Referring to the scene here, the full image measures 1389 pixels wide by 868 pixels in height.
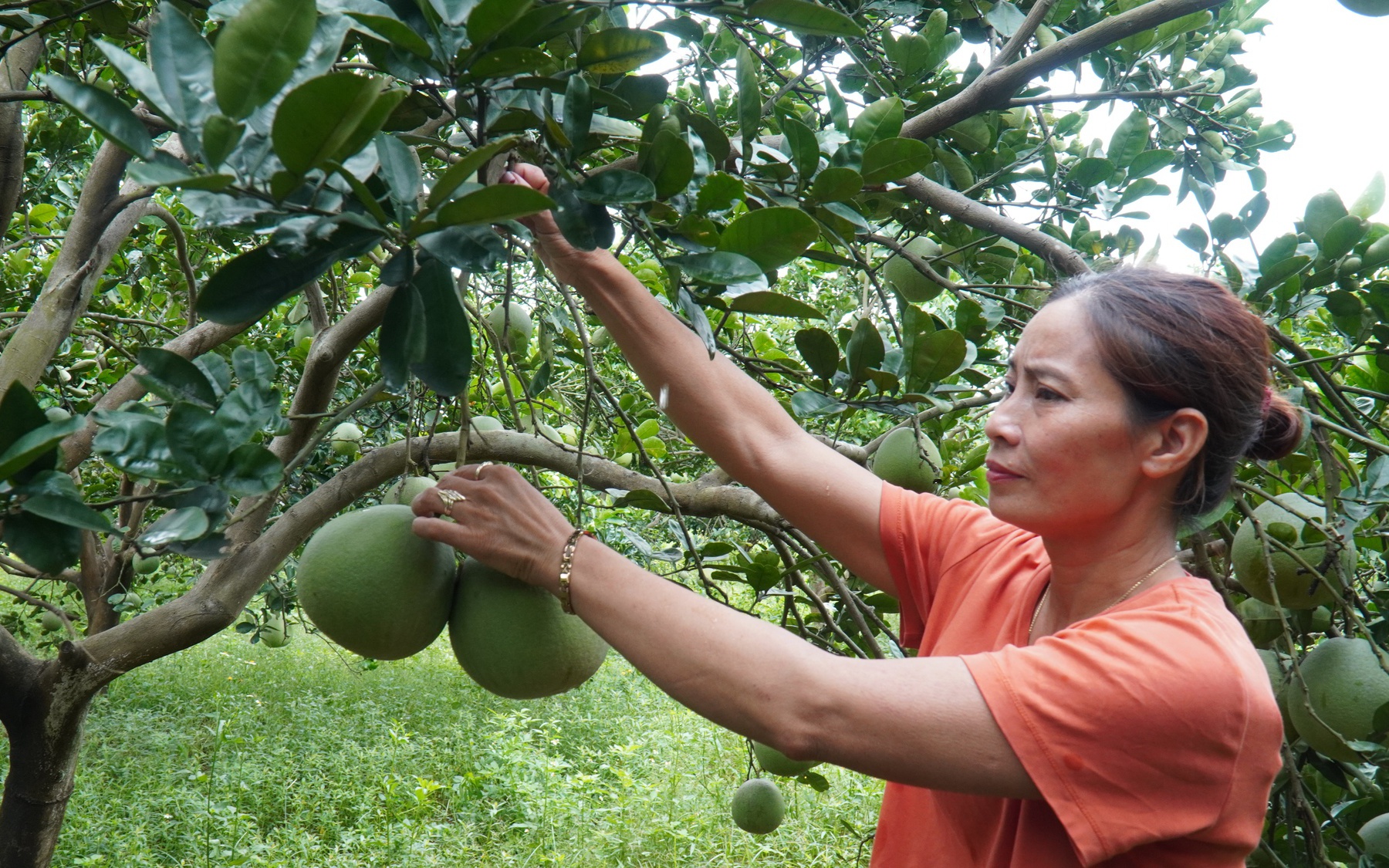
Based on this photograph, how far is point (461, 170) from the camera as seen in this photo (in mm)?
706

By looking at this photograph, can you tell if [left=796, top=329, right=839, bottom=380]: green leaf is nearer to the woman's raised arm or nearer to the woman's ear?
the woman's raised arm

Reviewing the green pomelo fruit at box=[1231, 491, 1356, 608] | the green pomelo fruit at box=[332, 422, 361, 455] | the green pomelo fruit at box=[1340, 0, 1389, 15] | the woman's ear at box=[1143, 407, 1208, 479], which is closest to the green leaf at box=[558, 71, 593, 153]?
the woman's ear at box=[1143, 407, 1208, 479]

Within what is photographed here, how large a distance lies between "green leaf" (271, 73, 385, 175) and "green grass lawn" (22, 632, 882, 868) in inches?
146

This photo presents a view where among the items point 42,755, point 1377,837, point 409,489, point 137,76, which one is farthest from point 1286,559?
point 42,755

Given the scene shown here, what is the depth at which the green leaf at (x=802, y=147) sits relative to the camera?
1.20 meters

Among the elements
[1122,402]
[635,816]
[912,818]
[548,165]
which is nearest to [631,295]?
[548,165]

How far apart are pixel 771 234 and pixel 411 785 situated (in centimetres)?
464

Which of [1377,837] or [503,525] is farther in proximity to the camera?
[1377,837]

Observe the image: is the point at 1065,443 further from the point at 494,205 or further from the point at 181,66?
the point at 181,66

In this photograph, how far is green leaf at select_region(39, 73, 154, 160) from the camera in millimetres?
680

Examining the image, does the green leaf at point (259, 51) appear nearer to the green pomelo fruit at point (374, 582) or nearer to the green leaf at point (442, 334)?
the green leaf at point (442, 334)

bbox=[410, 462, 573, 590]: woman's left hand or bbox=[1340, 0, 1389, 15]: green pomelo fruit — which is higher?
bbox=[1340, 0, 1389, 15]: green pomelo fruit

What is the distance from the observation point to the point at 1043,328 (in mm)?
1223

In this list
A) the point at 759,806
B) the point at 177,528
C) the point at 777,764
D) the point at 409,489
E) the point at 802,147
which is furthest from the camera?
the point at 759,806
